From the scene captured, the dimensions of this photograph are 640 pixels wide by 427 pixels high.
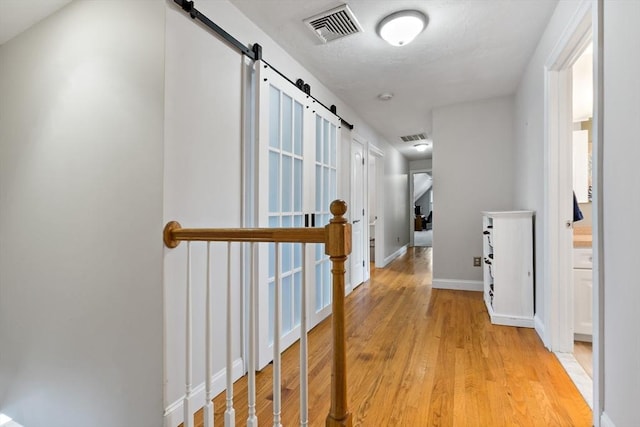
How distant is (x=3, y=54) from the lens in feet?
6.54

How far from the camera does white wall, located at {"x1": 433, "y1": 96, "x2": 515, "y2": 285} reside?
3.73 m

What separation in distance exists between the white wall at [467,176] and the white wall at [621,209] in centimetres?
260

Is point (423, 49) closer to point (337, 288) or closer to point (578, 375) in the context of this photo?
point (337, 288)

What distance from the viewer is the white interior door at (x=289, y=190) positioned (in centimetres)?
205

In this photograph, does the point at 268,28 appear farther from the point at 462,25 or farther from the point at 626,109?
the point at 626,109

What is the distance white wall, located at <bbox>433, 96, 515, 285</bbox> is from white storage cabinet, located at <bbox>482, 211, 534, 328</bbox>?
120cm

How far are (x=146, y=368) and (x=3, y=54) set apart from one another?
2.24 m

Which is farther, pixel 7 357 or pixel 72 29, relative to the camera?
pixel 7 357

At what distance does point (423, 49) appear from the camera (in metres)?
2.49

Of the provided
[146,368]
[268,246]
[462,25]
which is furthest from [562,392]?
[462,25]

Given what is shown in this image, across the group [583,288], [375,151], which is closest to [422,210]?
[375,151]

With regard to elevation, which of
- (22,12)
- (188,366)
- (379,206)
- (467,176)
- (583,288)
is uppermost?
(22,12)

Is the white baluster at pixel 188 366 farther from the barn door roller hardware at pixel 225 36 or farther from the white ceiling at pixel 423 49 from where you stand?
the white ceiling at pixel 423 49

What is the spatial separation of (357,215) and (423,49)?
2.22m
